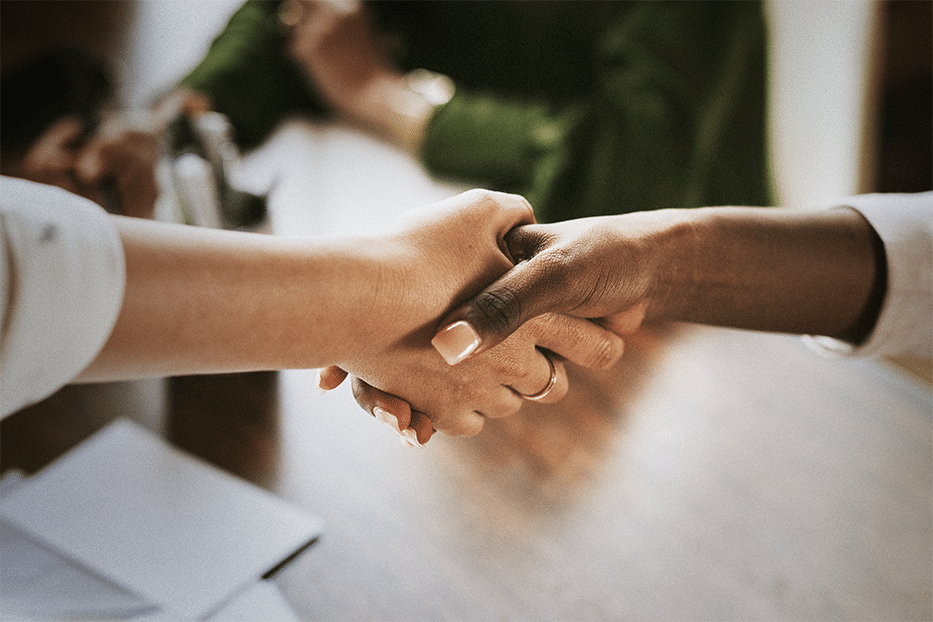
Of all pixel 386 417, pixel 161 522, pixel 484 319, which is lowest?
pixel 161 522

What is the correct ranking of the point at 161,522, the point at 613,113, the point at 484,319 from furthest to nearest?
1. the point at 613,113
2. the point at 161,522
3. the point at 484,319

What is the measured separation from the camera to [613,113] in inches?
34.0

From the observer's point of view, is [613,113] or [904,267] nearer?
[904,267]

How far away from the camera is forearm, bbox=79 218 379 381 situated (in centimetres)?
36

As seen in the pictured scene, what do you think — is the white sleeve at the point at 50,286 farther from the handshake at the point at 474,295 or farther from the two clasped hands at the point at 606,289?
the two clasped hands at the point at 606,289

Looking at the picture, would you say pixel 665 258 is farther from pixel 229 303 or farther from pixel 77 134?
pixel 77 134

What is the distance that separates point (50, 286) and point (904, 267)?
59cm

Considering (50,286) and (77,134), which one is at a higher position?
(50,286)

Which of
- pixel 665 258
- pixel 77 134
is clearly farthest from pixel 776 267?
pixel 77 134

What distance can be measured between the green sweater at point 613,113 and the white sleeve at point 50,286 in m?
0.54

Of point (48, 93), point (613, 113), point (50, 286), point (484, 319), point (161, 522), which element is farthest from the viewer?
point (48, 93)

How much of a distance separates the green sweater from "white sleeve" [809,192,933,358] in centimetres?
29

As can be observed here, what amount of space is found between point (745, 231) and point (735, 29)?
1.61ft

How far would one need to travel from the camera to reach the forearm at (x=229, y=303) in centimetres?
36
